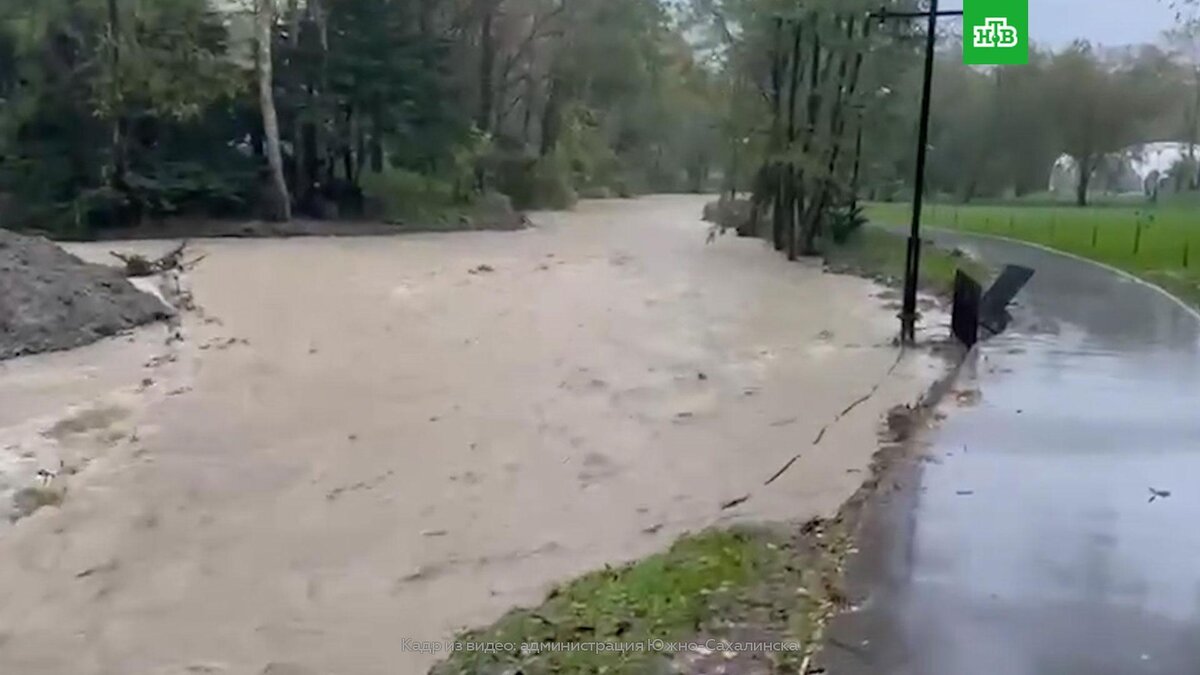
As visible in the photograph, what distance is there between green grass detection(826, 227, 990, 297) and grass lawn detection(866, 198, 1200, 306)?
321cm

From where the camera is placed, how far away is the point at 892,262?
2833cm

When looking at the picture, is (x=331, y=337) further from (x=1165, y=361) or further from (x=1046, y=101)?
(x=1046, y=101)

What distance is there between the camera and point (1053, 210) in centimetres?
4600

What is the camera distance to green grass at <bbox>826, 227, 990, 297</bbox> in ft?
81.4

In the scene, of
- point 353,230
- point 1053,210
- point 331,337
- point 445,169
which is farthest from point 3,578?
point 1053,210

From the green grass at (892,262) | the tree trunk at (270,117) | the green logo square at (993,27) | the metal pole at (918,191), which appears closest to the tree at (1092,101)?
the green grass at (892,262)

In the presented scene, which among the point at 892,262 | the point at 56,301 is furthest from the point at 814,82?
the point at 56,301

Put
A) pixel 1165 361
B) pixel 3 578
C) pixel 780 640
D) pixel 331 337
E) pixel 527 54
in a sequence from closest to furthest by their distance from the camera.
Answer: pixel 780 640
pixel 3 578
pixel 1165 361
pixel 331 337
pixel 527 54

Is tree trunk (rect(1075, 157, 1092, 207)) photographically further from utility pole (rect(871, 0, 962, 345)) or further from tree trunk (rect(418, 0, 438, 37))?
utility pole (rect(871, 0, 962, 345))

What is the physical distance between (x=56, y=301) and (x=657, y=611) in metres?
14.9

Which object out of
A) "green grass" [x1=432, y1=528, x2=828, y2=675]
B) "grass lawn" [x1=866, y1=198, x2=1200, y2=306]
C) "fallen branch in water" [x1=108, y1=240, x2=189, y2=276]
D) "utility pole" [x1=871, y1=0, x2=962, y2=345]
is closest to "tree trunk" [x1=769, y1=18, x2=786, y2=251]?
"grass lawn" [x1=866, y1=198, x2=1200, y2=306]

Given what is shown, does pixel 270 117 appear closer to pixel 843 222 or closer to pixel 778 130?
pixel 778 130

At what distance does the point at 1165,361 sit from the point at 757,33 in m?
19.6

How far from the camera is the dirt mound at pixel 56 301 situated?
57.3 feet
